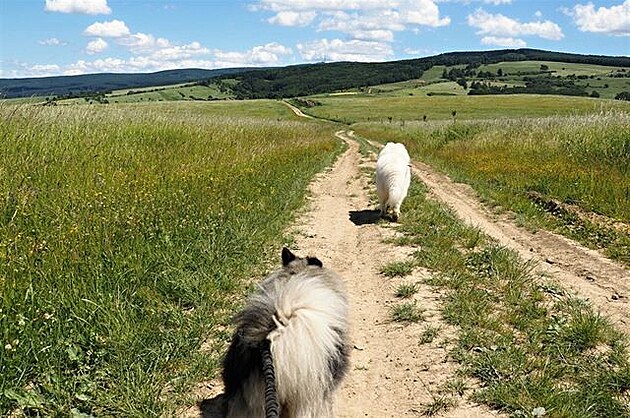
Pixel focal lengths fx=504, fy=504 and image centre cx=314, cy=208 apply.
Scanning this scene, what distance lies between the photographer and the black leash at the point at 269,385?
220cm

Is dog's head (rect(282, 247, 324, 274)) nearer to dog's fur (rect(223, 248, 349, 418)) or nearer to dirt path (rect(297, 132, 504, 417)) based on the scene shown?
dog's fur (rect(223, 248, 349, 418))

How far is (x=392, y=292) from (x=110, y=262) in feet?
10.00

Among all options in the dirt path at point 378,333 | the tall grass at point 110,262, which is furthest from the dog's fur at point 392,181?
the tall grass at point 110,262

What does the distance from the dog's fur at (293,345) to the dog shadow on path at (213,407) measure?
41 cm

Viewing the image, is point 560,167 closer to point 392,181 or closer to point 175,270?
point 392,181

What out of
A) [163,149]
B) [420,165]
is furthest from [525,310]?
[420,165]

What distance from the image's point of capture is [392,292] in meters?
5.81

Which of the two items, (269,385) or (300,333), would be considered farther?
(300,333)

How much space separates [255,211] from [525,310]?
452 centimetres

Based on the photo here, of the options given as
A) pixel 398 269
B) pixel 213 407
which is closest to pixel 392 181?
pixel 398 269

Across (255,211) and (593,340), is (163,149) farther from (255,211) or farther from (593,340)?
(593,340)

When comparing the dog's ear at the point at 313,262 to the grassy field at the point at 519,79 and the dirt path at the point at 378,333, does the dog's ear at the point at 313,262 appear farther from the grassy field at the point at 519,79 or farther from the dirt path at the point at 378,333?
the grassy field at the point at 519,79

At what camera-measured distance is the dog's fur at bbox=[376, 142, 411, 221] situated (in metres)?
9.30

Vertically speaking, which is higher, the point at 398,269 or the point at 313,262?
the point at 313,262
